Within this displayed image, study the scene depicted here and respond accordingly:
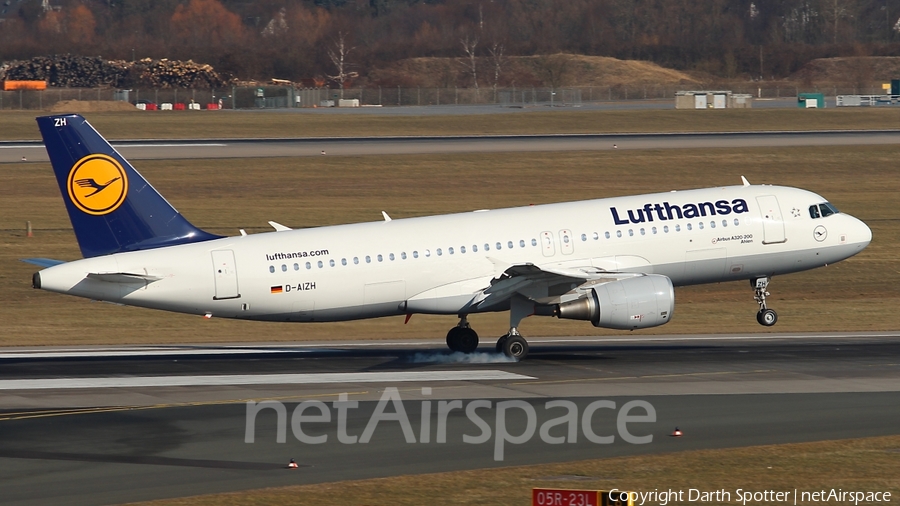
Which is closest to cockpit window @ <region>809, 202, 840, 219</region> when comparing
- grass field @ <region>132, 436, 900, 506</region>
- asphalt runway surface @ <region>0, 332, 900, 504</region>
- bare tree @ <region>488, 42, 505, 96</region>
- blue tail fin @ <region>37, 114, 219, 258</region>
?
asphalt runway surface @ <region>0, 332, 900, 504</region>

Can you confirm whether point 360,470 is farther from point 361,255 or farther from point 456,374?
point 361,255

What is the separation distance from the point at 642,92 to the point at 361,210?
88.1 metres

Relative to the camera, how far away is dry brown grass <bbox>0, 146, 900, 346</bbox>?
4841cm

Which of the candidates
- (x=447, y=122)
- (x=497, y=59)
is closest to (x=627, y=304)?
(x=447, y=122)

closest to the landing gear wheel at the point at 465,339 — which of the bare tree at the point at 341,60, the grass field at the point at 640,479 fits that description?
the grass field at the point at 640,479

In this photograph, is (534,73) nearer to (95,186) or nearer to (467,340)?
(467,340)

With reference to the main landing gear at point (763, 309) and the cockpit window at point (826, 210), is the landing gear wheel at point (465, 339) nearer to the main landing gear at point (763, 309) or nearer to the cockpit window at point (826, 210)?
the main landing gear at point (763, 309)

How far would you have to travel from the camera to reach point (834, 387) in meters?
32.2

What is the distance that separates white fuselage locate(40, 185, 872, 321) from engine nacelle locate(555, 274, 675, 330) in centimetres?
237

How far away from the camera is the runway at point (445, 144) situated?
294 ft

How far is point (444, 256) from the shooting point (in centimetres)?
3791

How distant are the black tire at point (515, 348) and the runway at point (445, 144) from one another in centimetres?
5256

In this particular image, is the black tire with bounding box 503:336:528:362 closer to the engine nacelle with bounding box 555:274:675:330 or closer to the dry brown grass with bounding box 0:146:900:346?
the engine nacelle with bounding box 555:274:675:330

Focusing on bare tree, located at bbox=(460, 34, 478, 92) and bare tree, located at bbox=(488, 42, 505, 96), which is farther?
bare tree, located at bbox=(460, 34, 478, 92)
